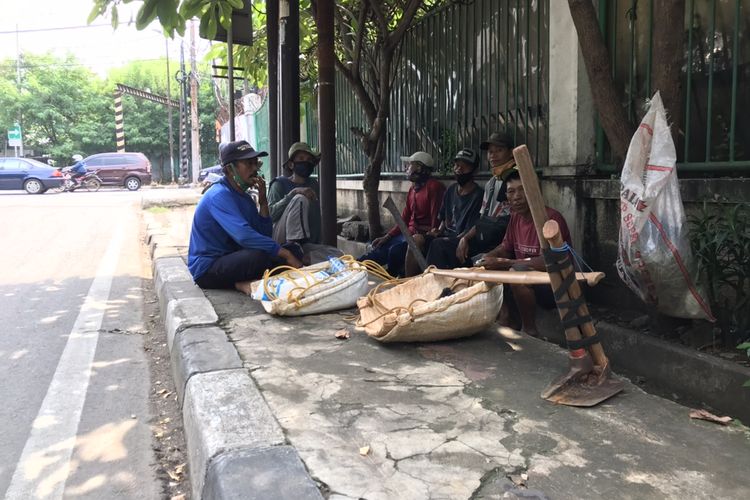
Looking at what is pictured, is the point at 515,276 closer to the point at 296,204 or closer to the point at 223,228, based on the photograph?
the point at 223,228

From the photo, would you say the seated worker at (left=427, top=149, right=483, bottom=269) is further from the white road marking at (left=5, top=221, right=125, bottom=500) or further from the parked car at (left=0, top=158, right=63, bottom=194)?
the parked car at (left=0, top=158, right=63, bottom=194)

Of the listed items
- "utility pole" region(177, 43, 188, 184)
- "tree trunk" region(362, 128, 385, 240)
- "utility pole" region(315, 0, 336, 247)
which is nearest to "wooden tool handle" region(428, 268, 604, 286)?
"utility pole" region(315, 0, 336, 247)

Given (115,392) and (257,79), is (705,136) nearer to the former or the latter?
(115,392)

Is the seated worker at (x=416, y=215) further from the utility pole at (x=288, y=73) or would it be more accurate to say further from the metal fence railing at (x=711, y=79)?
the metal fence railing at (x=711, y=79)

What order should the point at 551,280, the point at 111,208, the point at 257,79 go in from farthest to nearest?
the point at 111,208
the point at 257,79
the point at 551,280

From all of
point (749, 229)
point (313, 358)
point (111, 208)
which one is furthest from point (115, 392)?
point (111, 208)

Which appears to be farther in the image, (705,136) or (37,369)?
(37,369)

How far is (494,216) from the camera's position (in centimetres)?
473

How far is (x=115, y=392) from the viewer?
3783mm

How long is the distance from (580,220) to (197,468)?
3.03 metres

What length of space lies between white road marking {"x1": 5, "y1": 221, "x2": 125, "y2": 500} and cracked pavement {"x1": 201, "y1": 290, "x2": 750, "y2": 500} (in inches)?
38.3

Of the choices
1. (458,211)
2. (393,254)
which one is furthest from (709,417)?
(393,254)

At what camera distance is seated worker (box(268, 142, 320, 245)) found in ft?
18.7

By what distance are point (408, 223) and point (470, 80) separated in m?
1.55
